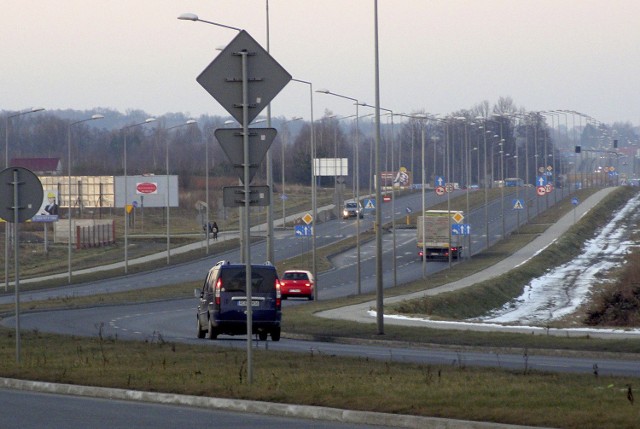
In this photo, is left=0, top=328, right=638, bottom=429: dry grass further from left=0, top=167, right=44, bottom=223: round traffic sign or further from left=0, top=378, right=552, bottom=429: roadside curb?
left=0, top=167, right=44, bottom=223: round traffic sign

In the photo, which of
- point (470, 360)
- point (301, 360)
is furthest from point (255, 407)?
point (470, 360)

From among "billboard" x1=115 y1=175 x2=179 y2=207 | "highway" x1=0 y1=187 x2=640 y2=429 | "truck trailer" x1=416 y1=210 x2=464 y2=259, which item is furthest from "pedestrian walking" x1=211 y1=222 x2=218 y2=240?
"truck trailer" x1=416 y1=210 x2=464 y2=259

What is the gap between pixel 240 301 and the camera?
2856cm

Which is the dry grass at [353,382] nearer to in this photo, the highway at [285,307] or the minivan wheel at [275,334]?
the highway at [285,307]

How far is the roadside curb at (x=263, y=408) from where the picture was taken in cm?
1178

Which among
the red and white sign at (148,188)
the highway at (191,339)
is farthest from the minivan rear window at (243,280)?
the red and white sign at (148,188)

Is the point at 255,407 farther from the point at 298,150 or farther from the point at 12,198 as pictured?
the point at 298,150

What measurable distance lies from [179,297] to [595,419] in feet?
153

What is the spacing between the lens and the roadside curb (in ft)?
38.7

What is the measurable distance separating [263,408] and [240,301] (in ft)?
49.3

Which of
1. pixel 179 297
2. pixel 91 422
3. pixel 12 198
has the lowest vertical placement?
pixel 179 297

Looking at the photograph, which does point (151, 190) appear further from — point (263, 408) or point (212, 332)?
point (263, 408)

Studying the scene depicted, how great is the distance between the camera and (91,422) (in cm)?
1299

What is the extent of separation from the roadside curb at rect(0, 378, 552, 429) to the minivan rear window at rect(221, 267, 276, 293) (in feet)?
38.2
